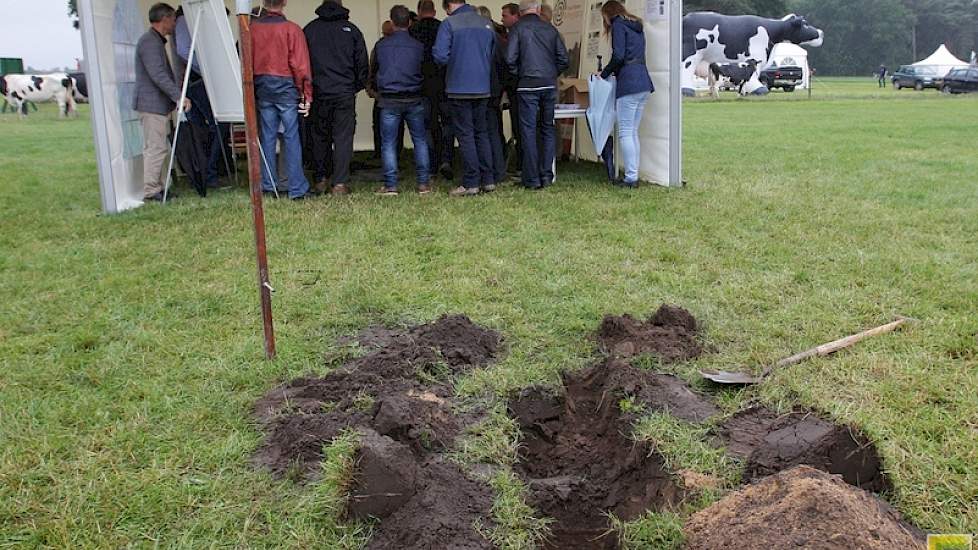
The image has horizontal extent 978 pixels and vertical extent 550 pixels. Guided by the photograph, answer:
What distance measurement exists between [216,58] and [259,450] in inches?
213

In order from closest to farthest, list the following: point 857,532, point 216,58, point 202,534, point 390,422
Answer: point 857,532 → point 202,534 → point 390,422 → point 216,58

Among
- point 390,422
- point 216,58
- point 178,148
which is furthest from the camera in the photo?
point 178,148

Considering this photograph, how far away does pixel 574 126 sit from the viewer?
36.3 ft

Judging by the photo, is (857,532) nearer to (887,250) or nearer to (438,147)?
(887,250)

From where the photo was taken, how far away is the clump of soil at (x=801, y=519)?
6.81 feet

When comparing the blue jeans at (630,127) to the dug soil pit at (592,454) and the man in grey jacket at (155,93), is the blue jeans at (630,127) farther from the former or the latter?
the dug soil pit at (592,454)

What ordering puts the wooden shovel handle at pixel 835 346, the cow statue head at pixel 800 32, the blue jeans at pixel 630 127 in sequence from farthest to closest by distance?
the cow statue head at pixel 800 32
the blue jeans at pixel 630 127
the wooden shovel handle at pixel 835 346

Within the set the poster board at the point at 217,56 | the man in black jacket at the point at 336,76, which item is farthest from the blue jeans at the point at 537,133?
the poster board at the point at 217,56

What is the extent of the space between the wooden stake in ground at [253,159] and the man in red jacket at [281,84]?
4.11m

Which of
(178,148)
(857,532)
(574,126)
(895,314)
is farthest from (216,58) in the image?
(857,532)

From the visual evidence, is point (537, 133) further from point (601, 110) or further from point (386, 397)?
point (386, 397)

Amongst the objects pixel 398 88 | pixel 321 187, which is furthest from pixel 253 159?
pixel 321 187

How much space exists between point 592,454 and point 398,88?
221 inches

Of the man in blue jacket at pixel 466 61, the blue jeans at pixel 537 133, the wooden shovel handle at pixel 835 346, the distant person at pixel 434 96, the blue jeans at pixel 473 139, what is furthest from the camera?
the distant person at pixel 434 96
